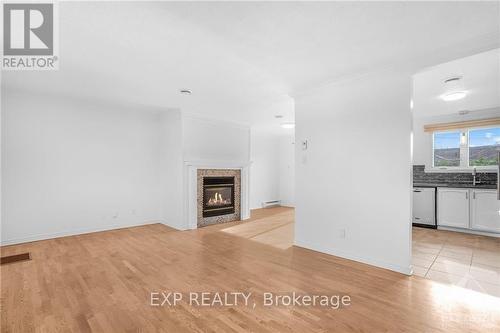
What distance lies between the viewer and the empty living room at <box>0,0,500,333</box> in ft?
6.61

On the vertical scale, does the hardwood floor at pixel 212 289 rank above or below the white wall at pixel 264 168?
below

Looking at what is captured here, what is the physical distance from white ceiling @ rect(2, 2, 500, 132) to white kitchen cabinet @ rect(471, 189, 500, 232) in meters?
3.66

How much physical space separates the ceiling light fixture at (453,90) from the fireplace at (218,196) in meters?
4.57

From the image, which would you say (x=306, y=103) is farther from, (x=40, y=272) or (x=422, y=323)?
(x=40, y=272)

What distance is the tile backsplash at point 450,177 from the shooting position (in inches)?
197

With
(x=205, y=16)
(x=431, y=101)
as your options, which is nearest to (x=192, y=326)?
(x=205, y=16)

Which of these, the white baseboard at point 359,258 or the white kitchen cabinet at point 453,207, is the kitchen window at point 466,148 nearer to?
the white kitchen cabinet at point 453,207

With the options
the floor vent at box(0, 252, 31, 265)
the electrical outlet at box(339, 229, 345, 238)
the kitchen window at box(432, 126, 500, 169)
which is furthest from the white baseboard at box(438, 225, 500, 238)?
the floor vent at box(0, 252, 31, 265)

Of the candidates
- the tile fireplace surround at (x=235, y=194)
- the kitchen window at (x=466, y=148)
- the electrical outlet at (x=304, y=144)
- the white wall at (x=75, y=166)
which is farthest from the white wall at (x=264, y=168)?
the kitchen window at (x=466, y=148)

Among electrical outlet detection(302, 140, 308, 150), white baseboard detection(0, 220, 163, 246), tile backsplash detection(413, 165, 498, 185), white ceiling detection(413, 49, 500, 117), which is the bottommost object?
white baseboard detection(0, 220, 163, 246)

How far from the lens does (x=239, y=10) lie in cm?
190

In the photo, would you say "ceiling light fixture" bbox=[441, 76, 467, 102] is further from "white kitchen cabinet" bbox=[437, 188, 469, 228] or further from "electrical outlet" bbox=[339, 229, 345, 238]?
"electrical outlet" bbox=[339, 229, 345, 238]

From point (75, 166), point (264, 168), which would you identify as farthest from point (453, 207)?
point (75, 166)

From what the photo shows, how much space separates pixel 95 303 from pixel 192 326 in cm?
A: 105
